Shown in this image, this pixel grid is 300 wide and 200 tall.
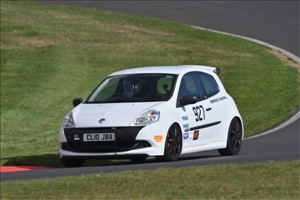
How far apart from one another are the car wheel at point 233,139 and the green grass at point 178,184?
3135 millimetres

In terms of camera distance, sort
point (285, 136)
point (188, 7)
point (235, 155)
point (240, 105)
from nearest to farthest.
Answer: point (235, 155) → point (285, 136) → point (240, 105) → point (188, 7)

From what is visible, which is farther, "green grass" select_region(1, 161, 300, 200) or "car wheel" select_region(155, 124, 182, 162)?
"car wheel" select_region(155, 124, 182, 162)

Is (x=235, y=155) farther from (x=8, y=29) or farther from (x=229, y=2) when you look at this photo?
(x=229, y=2)

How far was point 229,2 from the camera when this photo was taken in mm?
34875

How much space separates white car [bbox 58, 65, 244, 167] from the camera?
42.9 feet

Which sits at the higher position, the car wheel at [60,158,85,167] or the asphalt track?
the asphalt track

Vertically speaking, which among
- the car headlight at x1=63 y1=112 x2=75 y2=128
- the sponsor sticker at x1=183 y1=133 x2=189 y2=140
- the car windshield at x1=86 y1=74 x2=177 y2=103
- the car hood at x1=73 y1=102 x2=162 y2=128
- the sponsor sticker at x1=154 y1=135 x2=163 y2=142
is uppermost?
the car windshield at x1=86 y1=74 x2=177 y2=103

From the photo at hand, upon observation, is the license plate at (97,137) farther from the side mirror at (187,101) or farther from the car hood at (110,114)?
the side mirror at (187,101)

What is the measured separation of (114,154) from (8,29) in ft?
61.9

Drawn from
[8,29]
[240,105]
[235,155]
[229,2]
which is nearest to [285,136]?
[235,155]

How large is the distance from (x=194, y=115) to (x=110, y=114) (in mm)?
1384

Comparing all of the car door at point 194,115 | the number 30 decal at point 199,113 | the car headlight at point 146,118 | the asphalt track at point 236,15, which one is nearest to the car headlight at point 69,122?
the car headlight at point 146,118

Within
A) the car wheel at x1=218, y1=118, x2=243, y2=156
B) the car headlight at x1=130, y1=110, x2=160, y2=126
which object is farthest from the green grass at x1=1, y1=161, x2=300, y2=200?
the car wheel at x1=218, y1=118, x2=243, y2=156

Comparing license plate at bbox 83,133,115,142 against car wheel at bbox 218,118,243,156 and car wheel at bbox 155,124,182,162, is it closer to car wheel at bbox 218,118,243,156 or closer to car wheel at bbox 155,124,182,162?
car wheel at bbox 155,124,182,162
